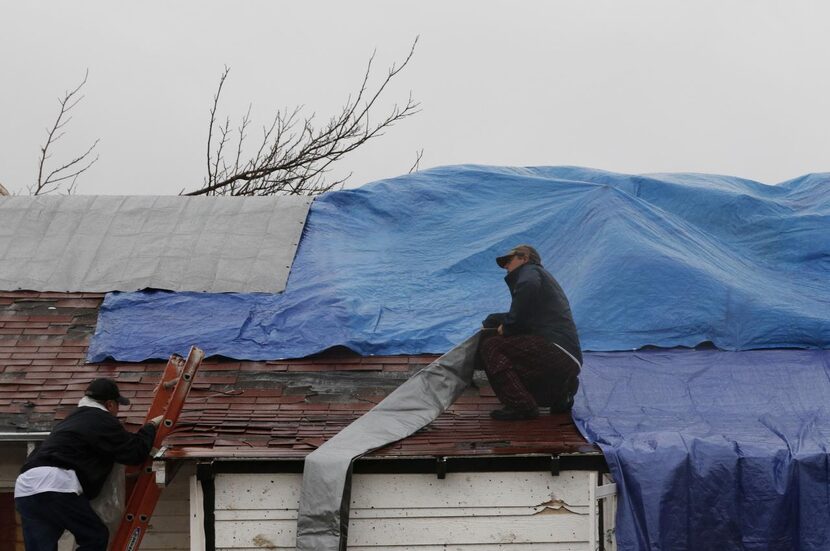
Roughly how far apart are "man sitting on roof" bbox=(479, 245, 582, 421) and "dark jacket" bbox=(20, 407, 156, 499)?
2464 mm

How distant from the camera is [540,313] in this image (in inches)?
269

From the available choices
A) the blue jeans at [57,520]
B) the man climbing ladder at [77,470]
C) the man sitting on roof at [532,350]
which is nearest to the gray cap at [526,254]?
the man sitting on roof at [532,350]

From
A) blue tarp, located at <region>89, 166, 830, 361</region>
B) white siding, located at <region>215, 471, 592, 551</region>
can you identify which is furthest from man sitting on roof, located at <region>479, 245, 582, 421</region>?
blue tarp, located at <region>89, 166, 830, 361</region>

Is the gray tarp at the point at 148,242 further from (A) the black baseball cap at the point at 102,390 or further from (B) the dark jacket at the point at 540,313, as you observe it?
(B) the dark jacket at the point at 540,313

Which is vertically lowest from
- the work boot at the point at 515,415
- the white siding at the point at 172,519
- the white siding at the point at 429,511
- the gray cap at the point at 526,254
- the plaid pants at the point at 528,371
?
the white siding at the point at 172,519

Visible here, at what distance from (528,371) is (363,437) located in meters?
1.27

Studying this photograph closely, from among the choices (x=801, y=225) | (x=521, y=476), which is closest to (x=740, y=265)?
(x=801, y=225)

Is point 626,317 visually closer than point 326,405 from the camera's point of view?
No

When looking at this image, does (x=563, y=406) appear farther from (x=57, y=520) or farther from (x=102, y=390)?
(x=57, y=520)

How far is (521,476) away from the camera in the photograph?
6316 mm

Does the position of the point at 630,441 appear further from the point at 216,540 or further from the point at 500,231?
the point at 500,231

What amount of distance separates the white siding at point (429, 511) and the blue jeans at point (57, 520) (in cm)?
76

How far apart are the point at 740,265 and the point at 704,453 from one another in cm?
293

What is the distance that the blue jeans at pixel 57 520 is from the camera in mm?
5961
